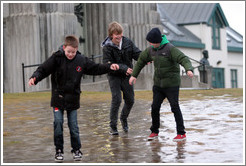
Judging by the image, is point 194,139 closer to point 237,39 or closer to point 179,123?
point 179,123

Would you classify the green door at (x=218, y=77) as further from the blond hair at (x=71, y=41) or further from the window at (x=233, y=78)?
the blond hair at (x=71, y=41)

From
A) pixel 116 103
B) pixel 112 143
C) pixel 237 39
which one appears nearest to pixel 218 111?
pixel 116 103

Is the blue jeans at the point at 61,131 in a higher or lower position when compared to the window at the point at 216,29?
lower

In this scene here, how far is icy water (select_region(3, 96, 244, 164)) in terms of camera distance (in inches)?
302

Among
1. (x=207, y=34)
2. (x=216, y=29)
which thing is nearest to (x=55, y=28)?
(x=207, y=34)

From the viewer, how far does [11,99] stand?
17609 mm

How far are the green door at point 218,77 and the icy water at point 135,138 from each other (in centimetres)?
3564

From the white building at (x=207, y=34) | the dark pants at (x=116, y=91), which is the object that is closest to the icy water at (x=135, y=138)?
the dark pants at (x=116, y=91)

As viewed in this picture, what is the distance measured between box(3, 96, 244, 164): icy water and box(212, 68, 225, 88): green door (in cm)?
3564

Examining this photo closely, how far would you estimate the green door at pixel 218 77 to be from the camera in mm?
49453

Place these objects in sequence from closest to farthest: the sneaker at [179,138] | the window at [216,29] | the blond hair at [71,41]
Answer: the blond hair at [71,41]
the sneaker at [179,138]
the window at [216,29]

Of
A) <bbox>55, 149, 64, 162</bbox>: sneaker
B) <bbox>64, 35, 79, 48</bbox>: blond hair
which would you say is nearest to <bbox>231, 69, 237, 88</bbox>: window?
<bbox>64, 35, 79, 48</bbox>: blond hair

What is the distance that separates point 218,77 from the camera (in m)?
50.1

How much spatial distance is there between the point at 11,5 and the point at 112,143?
15211mm
